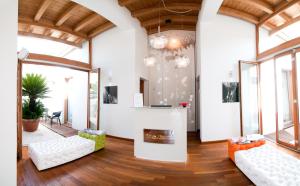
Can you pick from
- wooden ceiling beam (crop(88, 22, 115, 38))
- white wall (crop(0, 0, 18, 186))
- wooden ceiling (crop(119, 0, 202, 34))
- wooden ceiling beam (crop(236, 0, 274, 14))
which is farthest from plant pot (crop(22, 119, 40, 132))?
wooden ceiling beam (crop(236, 0, 274, 14))

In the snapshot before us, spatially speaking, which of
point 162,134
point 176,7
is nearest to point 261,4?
point 176,7

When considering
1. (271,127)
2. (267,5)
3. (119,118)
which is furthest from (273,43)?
(119,118)

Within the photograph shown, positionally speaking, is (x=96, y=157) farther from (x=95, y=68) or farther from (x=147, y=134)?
(x=95, y=68)

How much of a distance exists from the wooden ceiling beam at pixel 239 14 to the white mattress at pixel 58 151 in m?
5.28

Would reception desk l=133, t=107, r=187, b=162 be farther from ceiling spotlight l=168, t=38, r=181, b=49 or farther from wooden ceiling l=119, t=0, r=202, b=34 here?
ceiling spotlight l=168, t=38, r=181, b=49

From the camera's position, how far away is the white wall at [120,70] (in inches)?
179

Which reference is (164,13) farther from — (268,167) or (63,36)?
(268,167)

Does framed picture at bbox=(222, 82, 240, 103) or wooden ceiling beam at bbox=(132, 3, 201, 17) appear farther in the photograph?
framed picture at bbox=(222, 82, 240, 103)

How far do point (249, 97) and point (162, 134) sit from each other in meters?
3.43

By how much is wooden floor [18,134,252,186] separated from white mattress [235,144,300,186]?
205 millimetres

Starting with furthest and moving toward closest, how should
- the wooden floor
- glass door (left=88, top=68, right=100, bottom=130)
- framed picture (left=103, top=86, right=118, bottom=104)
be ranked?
glass door (left=88, top=68, right=100, bottom=130)
framed picture (left=103, top=86, right=118, bottom=104)
the wooden floor

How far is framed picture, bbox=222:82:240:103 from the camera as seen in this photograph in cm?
434

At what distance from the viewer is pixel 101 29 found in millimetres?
5055

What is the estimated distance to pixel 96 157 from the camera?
3.19 meters
